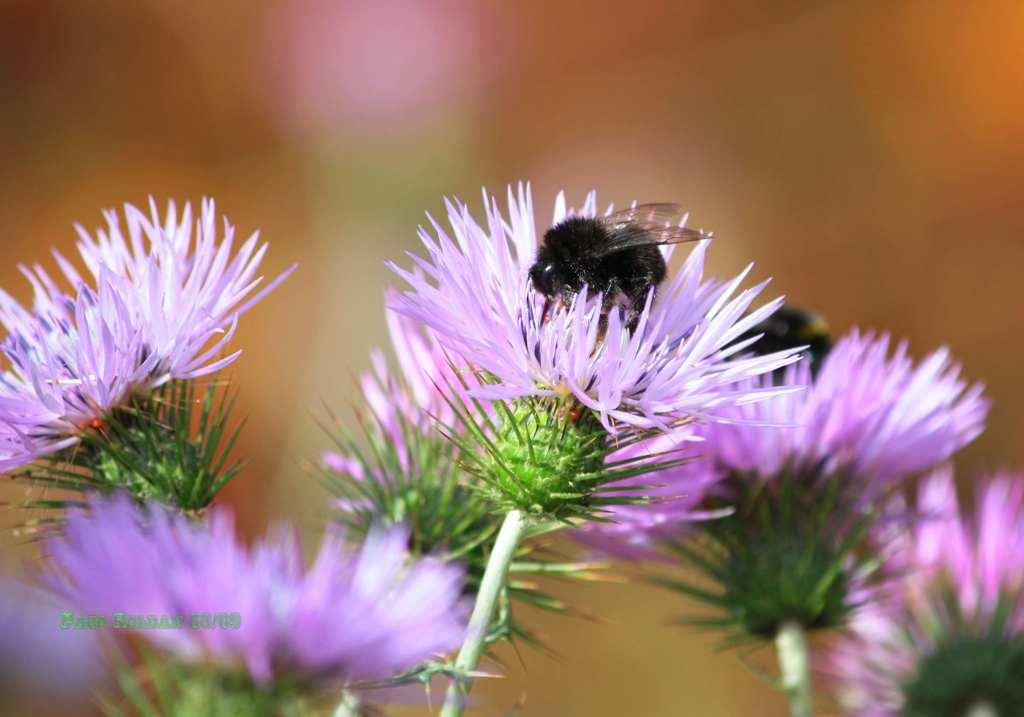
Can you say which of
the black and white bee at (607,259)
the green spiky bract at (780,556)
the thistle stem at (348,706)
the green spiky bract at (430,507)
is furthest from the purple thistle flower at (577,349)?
the green spiky bract at (780,556)

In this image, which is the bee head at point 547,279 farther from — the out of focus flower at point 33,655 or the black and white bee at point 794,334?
the out of focus flower at point 33,655

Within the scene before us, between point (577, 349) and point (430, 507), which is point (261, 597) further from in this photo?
point (430, 507)

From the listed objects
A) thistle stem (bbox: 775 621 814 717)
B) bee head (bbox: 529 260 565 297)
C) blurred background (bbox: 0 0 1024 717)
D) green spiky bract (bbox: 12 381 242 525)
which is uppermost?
blurred background (bbox: 0 0 1024 717)

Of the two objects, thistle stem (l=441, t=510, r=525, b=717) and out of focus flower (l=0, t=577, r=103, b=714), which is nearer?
thistle stem (l=441, t=510, r=525, b=717)

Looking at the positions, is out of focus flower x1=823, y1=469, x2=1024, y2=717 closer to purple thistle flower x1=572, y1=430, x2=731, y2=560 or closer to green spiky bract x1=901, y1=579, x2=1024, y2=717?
green spiky bract x1=901, y1=579, x2=1024, y2=717

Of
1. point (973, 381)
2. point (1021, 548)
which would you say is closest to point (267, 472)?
point (973, 381)

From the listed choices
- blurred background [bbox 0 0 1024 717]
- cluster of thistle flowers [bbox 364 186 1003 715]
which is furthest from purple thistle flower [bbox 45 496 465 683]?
blurred background [bbox 0 0 1024 717]
